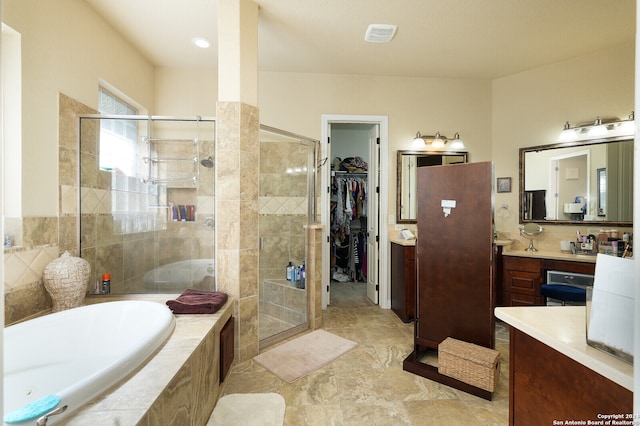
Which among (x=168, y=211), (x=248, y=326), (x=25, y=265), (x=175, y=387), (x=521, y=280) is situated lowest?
(x=248, y=326)

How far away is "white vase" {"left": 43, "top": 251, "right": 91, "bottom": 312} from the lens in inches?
82.3

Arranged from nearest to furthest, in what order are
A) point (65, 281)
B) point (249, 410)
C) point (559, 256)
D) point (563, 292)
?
point (249, 410)
point (65, 281)
point (563, 292)
point (559, 256)

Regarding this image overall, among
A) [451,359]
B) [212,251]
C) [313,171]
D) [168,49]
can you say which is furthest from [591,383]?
[168,49]

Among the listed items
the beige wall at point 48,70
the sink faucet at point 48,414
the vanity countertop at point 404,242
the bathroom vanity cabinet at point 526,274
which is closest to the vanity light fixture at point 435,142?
the vanity countertop at point 404,242

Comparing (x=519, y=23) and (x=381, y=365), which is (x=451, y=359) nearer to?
(x=381, y=365)

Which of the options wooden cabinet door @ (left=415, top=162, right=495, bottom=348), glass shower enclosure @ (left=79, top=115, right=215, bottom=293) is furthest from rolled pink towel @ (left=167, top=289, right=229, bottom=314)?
wooden cabinet door @ (left=415, top=162, right=495, bottom=348)

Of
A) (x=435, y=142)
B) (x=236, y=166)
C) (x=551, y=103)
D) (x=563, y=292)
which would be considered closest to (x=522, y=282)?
(x=563, y=292)

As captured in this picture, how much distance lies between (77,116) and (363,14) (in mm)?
2429

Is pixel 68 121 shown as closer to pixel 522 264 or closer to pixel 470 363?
pixel 470 363

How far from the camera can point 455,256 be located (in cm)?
233

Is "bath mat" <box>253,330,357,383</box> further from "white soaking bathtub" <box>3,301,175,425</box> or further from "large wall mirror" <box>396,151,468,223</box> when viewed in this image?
"large wall mirror" <box>396,151,468,223</box>

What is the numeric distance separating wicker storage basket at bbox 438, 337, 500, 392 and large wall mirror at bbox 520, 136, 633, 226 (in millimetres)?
2072

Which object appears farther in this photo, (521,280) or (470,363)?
(521,280)

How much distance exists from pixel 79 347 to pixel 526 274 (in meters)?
3.69
